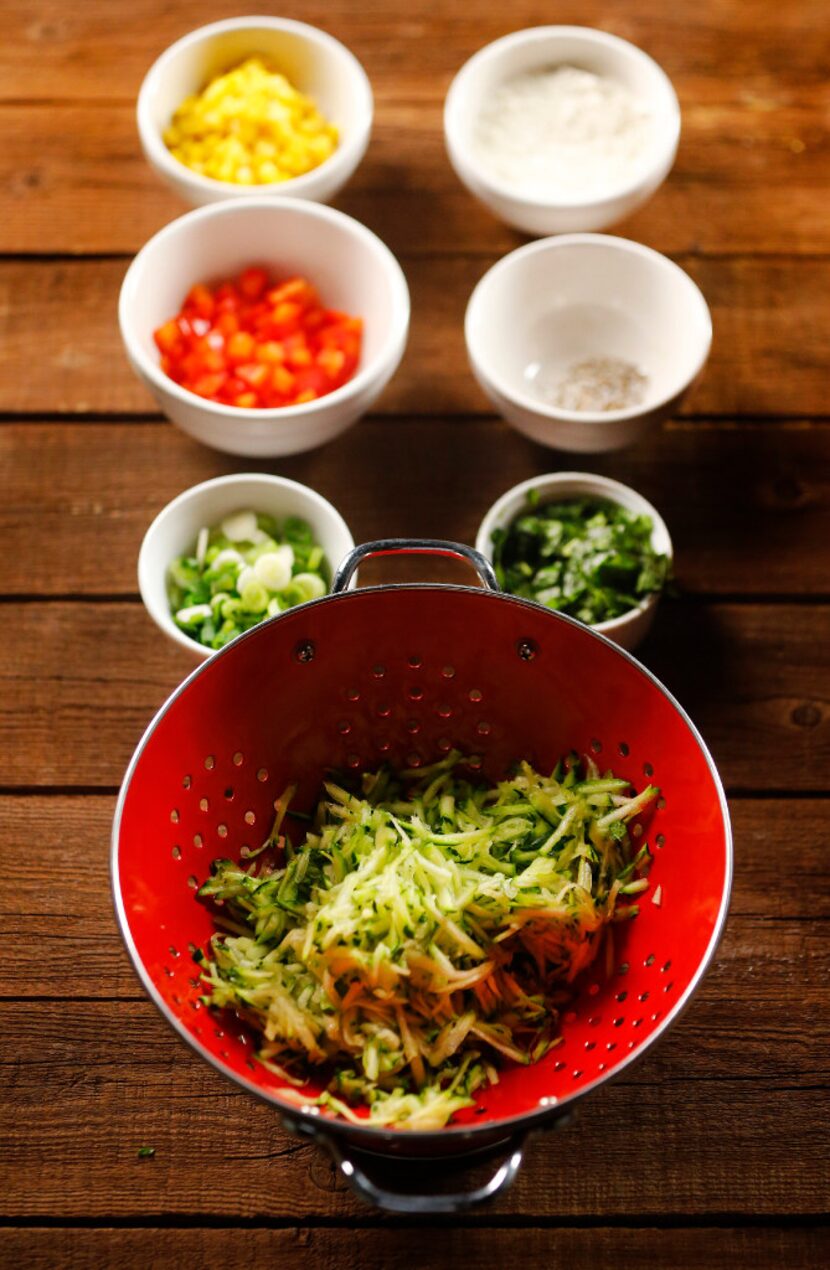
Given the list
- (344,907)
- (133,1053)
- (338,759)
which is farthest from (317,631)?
(133,1053)

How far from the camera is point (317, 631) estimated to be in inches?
51.6

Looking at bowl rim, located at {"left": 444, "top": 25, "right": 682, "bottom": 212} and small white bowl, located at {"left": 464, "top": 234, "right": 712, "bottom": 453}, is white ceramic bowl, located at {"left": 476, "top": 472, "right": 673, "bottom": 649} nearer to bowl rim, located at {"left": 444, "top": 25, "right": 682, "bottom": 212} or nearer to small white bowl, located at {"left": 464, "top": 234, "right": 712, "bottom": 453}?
small white bowl, located at {"left": 464, "top": 234, "right": 712, "bottom": 453}

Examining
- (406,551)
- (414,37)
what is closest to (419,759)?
(406,551)

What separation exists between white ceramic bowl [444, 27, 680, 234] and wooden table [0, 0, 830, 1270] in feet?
0.39

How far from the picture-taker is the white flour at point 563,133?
1.91 m

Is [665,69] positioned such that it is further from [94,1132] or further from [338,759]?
[94,1132]

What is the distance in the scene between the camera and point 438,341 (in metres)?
1.88

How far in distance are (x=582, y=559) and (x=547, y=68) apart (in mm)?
926

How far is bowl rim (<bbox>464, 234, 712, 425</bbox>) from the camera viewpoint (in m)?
1.63

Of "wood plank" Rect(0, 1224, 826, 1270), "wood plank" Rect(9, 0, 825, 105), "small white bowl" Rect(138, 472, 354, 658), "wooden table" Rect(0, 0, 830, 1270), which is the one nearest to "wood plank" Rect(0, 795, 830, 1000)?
"wooden table" Rect(0, 0, 830, 1270)

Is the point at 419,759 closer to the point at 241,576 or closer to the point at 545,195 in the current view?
the point at 241,576

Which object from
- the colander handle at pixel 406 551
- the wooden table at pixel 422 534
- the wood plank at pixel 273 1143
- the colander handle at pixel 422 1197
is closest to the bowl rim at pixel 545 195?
the wooden table at pixel 422 534

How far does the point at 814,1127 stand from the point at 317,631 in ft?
2.55

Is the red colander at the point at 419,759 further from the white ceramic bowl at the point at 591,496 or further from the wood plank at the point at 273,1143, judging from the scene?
the white ceramic bowl at the point at 591,496
